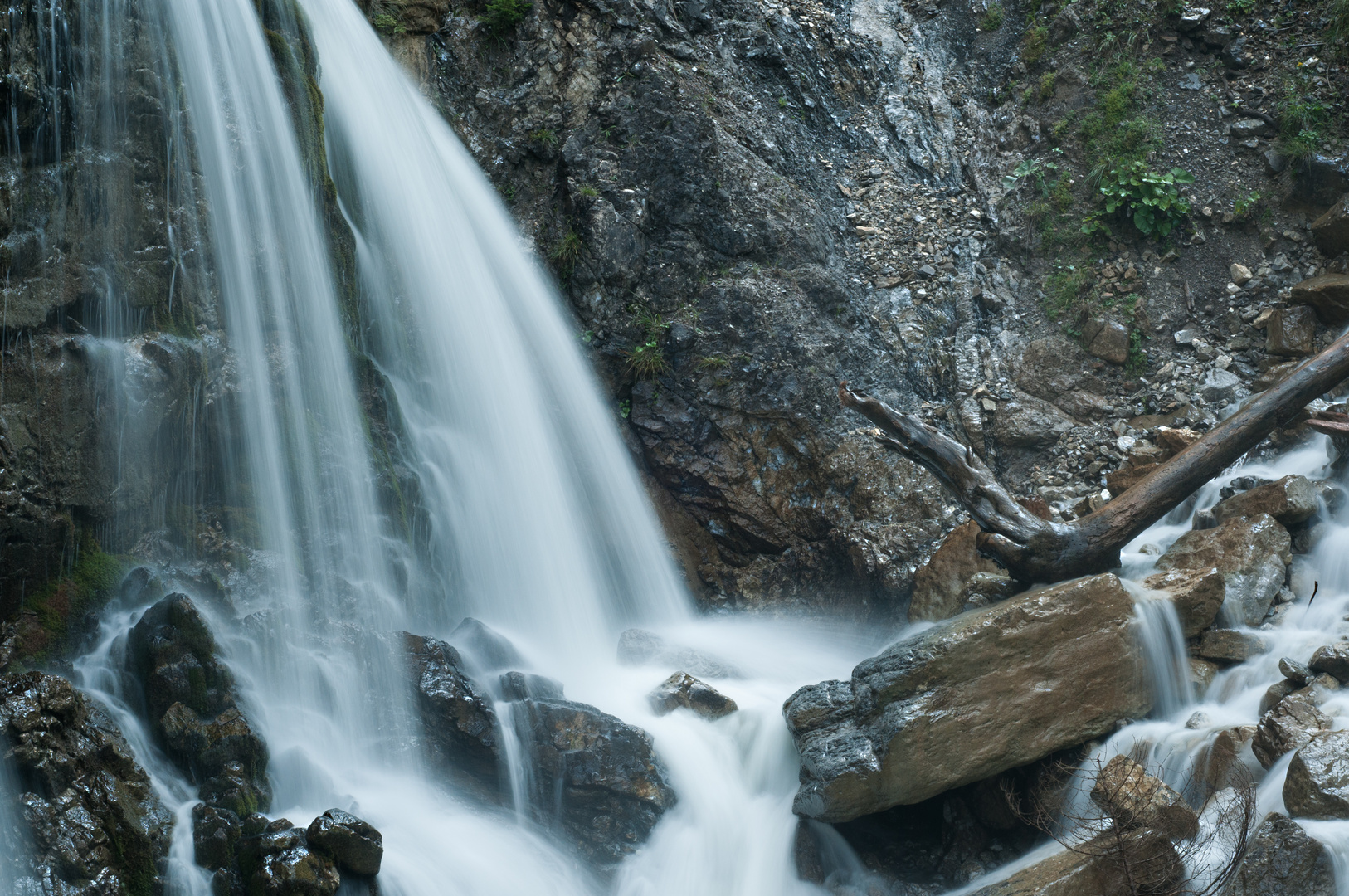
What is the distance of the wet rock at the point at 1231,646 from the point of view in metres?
5.02

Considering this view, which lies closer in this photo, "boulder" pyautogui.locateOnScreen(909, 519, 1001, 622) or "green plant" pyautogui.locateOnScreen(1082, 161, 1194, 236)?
"boulder" pyautogui.locateOnScreen(909, 519, 1001, 622)

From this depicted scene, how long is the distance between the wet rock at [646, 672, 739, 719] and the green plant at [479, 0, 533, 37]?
7021mm

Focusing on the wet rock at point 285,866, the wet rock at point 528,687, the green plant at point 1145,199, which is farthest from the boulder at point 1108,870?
the green plant at point 1145,199

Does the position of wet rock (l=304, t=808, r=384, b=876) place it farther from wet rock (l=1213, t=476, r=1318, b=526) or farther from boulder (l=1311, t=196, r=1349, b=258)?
boulder (l=1311, t=196, r=1349, b=258)

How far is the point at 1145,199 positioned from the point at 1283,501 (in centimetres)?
405

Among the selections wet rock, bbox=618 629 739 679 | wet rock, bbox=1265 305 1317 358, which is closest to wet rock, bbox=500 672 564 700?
wet rock, bbox=618 629 739 679

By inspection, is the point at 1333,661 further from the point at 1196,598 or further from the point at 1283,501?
the point at 1283,501

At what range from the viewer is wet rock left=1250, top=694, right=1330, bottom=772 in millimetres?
4043

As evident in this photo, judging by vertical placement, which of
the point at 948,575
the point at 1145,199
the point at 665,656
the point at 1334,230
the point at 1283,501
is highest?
the point at 1145,199

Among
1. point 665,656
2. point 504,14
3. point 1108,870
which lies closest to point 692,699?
point 665,656

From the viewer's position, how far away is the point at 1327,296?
7.37 meters

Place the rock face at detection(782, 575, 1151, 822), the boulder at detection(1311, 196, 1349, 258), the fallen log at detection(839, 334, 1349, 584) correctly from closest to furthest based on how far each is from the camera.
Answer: the rock face at detection(782, 575, 1151, 822) < the fallen log at detection(839, 334, 1349, 584) < the boulder at detection(1311, 196, 1349, 258)

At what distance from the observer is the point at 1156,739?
15.1ft

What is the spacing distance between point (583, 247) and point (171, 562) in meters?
4.59
